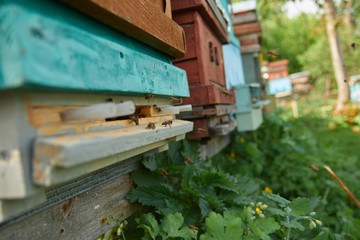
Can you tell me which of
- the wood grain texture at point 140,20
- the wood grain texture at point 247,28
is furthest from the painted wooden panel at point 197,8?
the wood grain texture at point 247,28

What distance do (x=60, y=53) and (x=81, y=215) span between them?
0.82 meters

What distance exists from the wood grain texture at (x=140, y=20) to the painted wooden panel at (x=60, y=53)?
0.05m

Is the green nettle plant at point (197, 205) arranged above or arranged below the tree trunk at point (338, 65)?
below

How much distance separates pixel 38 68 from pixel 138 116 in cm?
76

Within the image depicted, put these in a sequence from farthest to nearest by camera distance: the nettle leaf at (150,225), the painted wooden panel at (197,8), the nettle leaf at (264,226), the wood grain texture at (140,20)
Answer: the painted wooden panel at (197,8)
the nettle leaf at (150,225)
the nettle leaf at (264,226)
the wood grain texture at (140,20)

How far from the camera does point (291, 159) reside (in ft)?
15.1

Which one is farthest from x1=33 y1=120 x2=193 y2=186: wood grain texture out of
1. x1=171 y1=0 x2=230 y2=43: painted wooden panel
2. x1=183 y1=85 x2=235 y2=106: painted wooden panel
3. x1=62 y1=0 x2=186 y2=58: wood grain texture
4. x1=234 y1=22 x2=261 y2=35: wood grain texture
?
x1=234 y1=22 x2=261 y2=35: wood grain texture

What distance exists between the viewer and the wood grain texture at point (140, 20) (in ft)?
3.23

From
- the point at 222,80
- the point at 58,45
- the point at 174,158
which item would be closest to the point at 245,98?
the point at 222,80

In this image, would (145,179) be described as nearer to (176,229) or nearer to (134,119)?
(176,229)

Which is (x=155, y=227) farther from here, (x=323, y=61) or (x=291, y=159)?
(x=323, y=61)

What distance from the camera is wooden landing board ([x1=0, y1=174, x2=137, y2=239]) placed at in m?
1.06

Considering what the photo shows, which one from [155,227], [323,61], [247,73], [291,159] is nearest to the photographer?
[155,227]

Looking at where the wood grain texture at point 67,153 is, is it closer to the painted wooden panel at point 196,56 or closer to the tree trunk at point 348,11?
the painted wooden panel at point 196,56
